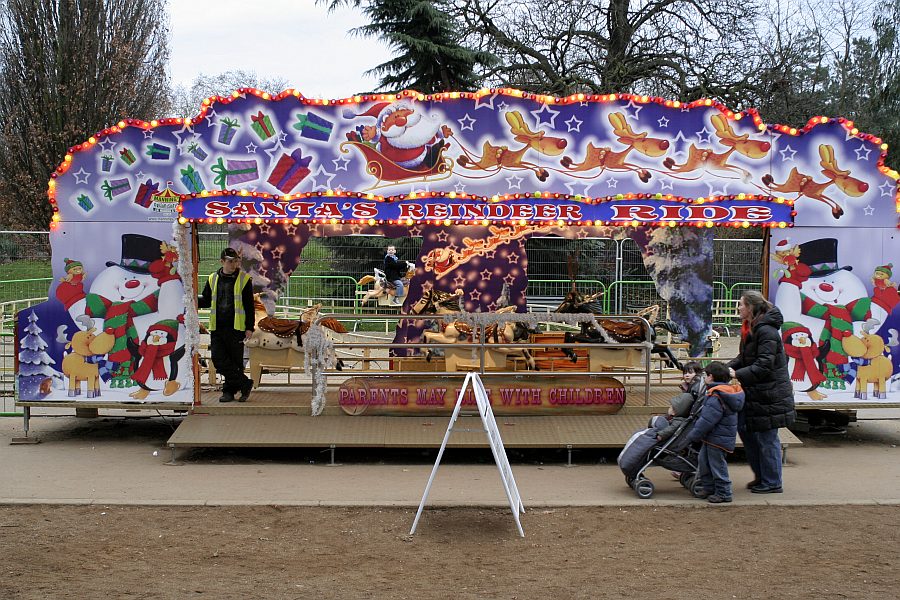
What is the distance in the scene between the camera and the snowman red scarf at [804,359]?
34.3 feet

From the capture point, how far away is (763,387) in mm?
8203

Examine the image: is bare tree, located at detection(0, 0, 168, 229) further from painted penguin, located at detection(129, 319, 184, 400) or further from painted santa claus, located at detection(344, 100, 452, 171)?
painted santa claus, located at detection(344, 100, 452, 171)

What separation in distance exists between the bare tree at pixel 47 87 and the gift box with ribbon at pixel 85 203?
59.8ft

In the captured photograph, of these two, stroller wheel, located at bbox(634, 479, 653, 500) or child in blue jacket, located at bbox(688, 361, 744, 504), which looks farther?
stroller wheel, located at bbox(634, 479, 653, 500)

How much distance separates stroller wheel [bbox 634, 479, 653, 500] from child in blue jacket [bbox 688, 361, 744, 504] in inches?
20.0

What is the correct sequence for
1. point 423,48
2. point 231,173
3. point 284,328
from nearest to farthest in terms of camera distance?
point 231,173, point 284,328, point 423,48

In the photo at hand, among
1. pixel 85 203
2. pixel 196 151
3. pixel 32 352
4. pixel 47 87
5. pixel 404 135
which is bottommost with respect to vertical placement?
pixel 32 352

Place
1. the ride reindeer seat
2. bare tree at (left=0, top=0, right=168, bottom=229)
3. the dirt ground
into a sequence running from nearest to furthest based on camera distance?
the dirt ground, the ride reindeer seat, bare tree at (left=0, top=0, right=168, bottom=229)

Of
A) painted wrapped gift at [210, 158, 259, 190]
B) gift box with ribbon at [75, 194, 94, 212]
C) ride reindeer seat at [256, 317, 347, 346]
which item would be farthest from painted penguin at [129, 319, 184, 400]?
painted wrapped gift at [210, 158, 259, 190]

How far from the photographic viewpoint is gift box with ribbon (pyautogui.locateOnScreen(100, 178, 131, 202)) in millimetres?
10102

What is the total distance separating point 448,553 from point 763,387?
3323mm

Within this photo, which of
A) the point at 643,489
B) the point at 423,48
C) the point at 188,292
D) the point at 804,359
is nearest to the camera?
the point at 643,489

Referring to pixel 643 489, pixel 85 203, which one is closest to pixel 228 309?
pixel 85 203

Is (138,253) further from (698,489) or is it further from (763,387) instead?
(763,387)
